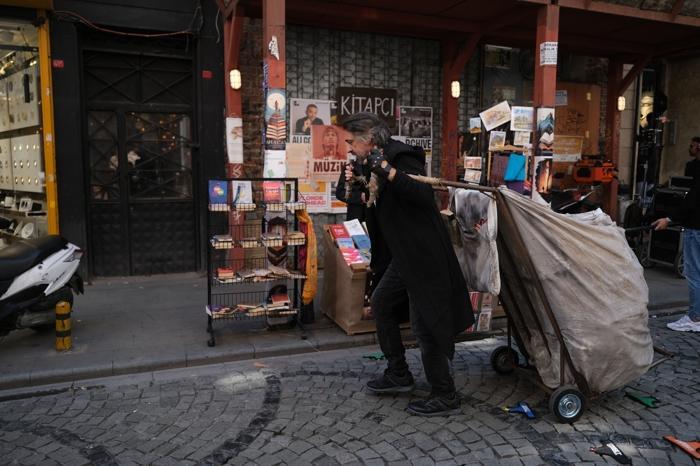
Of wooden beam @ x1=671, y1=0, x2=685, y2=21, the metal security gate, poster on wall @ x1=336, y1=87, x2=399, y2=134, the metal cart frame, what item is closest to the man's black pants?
the metal cart frame

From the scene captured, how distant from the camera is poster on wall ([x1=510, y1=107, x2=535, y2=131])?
295 inches

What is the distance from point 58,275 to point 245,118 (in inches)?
163

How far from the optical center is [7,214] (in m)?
8.29

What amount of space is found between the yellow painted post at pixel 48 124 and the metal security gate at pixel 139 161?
51 cm

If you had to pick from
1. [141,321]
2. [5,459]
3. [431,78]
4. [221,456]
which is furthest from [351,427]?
[431,78]

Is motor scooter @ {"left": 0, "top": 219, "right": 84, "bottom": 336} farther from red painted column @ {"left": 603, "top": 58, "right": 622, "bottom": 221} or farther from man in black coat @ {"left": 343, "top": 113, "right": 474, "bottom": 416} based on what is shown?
red painted column @ {"left": 603, "top": 58, "right": 622, "bottom": 221}

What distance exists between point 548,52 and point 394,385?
557 centimetres

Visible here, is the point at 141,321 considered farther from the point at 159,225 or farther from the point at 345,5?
the point at 345,5

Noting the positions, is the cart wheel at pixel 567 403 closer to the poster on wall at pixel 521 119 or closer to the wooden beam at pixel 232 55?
the poster on wall at pixel 521 119

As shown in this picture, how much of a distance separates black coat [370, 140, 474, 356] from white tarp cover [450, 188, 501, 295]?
26cm

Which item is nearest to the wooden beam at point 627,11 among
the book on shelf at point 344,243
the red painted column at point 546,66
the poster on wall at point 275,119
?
the red painted column at point 546,66

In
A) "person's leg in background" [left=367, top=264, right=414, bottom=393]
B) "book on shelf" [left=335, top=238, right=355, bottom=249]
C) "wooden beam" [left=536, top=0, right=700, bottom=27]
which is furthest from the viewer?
"wooden beam" [left=536, top=0, right=700, bottom=27]

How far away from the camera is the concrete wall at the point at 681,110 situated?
491 inches

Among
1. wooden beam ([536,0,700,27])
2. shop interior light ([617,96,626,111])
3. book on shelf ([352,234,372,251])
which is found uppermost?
wooden beam ([536,0,700,27])
